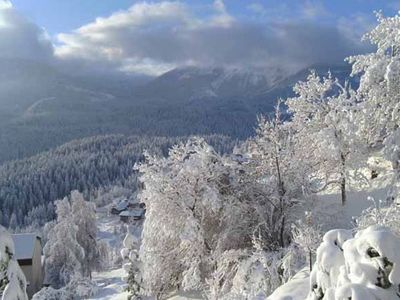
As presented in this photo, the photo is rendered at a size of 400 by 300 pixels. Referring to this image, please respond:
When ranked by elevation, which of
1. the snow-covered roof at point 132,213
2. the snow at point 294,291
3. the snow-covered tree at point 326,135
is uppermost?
the snow-covered tree at point 326,135

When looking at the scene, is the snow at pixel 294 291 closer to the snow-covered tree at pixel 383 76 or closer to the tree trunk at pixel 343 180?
the snow-covered tree at pixel 383 76

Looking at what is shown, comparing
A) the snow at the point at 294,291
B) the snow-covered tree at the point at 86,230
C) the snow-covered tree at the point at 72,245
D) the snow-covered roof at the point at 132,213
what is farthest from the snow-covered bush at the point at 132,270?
the snow-covered roof at the point at 132,213

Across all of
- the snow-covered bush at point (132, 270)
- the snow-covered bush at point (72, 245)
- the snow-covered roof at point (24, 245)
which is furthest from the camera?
the snow-covered roof at point (24, 245)

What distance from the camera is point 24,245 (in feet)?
155

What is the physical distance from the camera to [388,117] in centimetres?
1353

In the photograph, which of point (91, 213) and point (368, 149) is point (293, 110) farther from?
point (91, 213)

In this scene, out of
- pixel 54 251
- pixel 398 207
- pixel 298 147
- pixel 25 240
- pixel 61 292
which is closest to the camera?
pixel 398 207

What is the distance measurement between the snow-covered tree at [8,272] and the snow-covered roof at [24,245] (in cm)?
3462

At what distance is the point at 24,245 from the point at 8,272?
36.4 m

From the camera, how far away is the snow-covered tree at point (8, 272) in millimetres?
12992

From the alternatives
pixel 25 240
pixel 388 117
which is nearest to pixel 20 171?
pixel 25 240

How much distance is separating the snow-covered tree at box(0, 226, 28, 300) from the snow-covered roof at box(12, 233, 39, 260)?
34620 millimetres

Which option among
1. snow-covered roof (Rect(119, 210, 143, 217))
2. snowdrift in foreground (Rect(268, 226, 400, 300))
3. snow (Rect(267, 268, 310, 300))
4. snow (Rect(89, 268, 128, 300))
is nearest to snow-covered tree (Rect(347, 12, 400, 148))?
snow (Rect(267, 268, 310, 300))

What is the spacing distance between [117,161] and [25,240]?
405 feet
